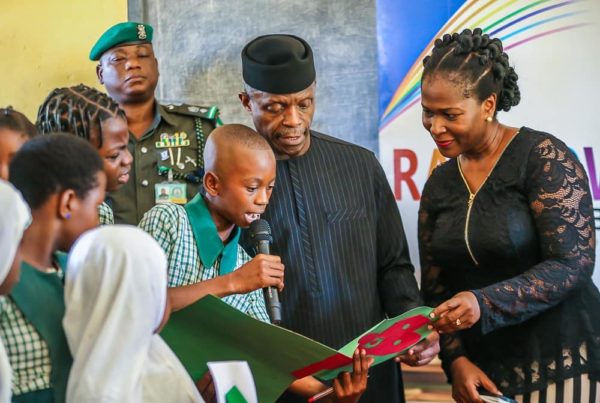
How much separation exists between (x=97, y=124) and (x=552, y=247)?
152 cm

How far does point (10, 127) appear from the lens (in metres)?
2.85

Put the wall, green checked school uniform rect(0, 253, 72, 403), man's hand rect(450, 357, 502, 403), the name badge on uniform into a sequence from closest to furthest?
green checked school uniform rect(0, 253, 72, 403), man's hand rect(450, 357, 502, 403), the name badge on uniform, the wall

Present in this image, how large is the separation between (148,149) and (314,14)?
1159 millimetres

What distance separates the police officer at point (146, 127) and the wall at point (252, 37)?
1.94 feet

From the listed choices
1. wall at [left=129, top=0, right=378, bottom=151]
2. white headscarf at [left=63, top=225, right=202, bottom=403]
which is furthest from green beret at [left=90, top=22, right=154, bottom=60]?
white headscarf at [left=63, top=225, right=202, bottom=403]

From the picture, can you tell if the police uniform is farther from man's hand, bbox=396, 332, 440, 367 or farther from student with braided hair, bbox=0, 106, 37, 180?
man's hand, bbox=396, 332, 440, 367

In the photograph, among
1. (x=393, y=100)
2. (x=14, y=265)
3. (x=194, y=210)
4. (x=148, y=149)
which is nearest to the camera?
(x=14, y=265)

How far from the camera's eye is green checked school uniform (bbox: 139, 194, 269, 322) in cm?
267

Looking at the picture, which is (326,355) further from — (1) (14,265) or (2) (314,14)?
(2) (314,14)

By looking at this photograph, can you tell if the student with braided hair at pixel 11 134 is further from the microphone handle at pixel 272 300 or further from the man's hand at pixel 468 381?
the man's hand at pixel 468 381

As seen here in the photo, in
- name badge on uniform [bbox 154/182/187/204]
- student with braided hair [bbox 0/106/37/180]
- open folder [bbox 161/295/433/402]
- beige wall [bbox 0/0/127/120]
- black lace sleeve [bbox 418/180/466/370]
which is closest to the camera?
open folder [bbox 161/295/433/402]

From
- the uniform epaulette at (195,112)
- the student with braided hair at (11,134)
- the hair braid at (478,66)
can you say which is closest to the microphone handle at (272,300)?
the student with braided hair at (11,134)

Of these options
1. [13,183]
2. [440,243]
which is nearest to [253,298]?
[440,243]

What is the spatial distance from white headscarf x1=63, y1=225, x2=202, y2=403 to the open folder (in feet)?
1.22
